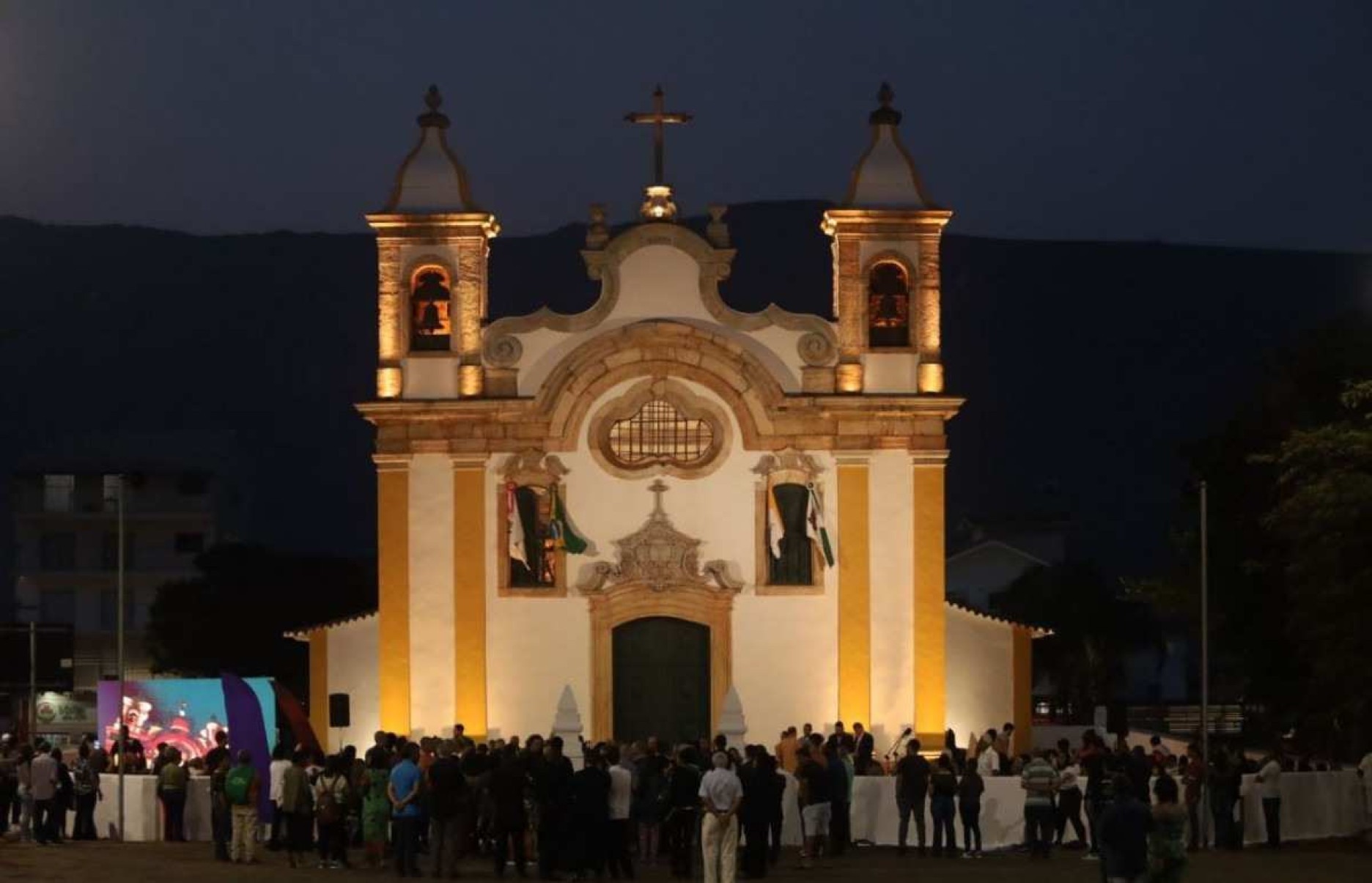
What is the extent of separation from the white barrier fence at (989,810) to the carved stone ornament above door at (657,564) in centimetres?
791

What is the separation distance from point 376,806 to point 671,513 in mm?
12409

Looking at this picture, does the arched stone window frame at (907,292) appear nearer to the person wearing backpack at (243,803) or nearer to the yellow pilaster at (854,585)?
the yellow pilaster at (854,585)

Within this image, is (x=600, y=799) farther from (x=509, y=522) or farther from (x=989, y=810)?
(x=509, y=522)

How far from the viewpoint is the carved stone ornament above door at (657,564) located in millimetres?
47938

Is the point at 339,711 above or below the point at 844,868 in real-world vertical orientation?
above

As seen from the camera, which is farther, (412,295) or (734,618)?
(412,295)

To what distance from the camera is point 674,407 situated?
4812cm

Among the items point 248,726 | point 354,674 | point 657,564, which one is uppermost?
point 657,564

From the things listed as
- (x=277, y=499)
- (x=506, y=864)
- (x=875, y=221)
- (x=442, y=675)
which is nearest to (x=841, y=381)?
(x=875, y=221)

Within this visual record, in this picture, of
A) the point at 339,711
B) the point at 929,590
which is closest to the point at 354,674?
the point at 339,711

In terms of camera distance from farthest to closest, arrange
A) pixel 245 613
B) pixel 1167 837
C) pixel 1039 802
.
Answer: pixel 245 613
pixel 1039 802
pixel 1167 837

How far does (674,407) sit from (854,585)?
3896 mm

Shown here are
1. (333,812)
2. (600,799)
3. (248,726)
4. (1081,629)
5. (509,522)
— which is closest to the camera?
(600,799)

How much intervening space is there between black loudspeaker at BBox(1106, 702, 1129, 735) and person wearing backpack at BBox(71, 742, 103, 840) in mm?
17689
